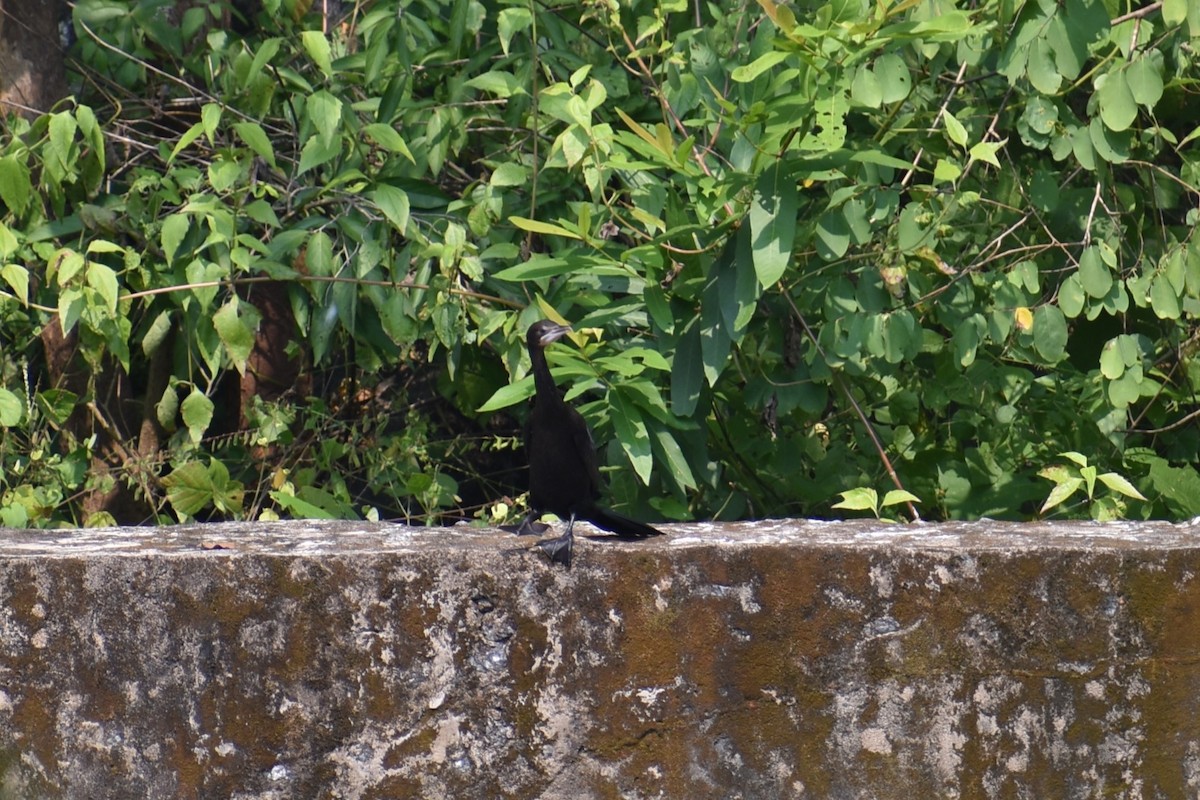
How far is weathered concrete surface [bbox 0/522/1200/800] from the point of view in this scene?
243 centimetres

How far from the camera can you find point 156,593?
243 centimetres

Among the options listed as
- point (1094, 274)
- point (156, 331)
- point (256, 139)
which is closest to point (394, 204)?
point (256, 139)

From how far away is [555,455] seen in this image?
3.13 m

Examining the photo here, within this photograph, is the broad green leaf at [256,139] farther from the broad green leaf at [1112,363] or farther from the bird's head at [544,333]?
the broad green leaf at [1112,363]

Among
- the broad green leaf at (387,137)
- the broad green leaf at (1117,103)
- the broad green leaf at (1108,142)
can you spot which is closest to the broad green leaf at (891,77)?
the broad green leaf at (1117,103)

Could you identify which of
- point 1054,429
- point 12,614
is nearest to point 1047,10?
point 1054,429

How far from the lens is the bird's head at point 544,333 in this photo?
10.4ft

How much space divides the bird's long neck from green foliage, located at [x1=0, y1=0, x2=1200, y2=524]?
0.07 meters

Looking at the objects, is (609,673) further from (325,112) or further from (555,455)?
(325,112)

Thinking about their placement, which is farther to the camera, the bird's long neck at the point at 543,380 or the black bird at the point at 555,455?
the bird's long neck at the point at 543,380

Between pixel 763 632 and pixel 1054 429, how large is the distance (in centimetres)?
205

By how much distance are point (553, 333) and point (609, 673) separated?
98 cm

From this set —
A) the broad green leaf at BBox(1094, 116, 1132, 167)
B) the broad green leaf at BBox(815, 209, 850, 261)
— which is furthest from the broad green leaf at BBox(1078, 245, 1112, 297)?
the broad green leaf at BBox(815, 209, 850, 261)

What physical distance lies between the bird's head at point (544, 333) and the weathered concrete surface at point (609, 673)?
0.80 metres
